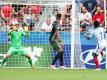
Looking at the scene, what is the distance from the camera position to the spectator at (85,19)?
24.4 metres

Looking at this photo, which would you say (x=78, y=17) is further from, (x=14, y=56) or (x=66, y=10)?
(x=14, y=56)

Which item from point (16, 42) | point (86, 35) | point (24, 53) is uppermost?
point (86, 35)

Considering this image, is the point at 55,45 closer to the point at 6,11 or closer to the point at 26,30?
the point at 26,30

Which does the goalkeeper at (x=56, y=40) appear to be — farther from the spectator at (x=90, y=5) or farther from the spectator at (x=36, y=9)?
the spectator at (x=90, y=5)

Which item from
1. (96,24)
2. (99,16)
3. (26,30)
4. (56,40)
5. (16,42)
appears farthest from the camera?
(99,16)

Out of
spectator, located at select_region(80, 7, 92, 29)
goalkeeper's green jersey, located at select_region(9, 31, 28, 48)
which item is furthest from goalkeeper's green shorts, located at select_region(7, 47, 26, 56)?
spectator, located at select_region(80, 7, 92, 29)

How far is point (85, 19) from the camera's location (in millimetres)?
24484

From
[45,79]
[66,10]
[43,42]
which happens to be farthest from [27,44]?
[45,79]

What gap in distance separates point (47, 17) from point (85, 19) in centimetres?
172

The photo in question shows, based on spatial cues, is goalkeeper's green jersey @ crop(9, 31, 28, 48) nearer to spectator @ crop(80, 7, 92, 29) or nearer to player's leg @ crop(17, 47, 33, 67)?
player's leg @ crop(17, 47, 33, 67)

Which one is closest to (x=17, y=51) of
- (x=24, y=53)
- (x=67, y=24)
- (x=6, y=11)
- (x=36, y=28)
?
(x=24, y=53)

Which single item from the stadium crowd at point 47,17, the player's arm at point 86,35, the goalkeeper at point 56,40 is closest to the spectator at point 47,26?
the stadium crowd at point 47,17

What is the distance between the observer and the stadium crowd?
24344 millimetres

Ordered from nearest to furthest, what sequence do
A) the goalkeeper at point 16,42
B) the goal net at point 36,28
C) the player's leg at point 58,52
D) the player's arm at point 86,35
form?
the goalkeeper at point 16,42 → the player's leg at point 58,52 → the player's arm at point 86,35 → the goal net at point 36,28
